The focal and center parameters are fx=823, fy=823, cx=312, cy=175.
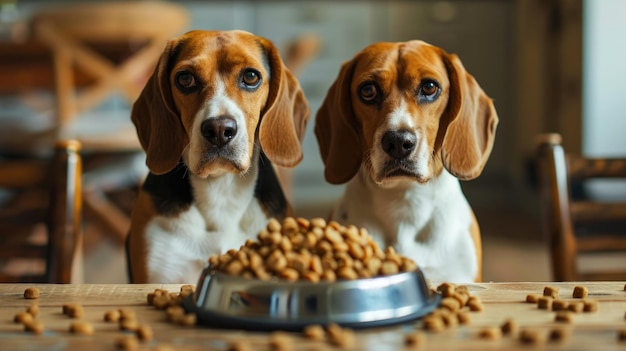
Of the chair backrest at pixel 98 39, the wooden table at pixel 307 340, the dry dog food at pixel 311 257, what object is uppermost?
the chair backrest at pixel 98 39

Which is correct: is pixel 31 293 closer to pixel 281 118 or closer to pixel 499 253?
pixel 281 118

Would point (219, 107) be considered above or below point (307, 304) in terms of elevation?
above

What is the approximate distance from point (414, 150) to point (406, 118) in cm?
7

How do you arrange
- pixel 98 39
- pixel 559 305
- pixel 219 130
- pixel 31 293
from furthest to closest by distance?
pixel 98 39, pixel 219 130, pixel 31 293, pixel 559 305

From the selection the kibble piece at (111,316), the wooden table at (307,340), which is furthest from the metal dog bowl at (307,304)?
the kibble piece at (111,316)

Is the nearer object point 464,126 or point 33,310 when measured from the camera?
point 33,310

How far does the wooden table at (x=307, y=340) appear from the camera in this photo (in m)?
1.04

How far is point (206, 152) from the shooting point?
5.15 ft

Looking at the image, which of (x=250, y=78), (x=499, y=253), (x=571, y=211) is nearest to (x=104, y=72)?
(x=499, y=253)

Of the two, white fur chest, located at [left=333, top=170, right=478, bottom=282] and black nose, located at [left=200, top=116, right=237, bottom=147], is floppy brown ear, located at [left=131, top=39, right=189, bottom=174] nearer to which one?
black nose, located at [left=200, top=116, right=237, bottom=147]

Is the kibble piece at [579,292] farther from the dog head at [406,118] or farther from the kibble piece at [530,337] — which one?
the dog head at [406,118]

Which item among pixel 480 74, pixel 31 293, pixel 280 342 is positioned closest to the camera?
pixel 280 342

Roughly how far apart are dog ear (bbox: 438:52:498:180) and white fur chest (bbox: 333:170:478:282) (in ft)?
0.26

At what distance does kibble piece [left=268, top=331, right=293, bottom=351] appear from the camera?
1.01m
